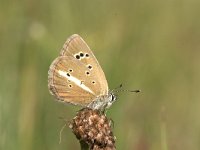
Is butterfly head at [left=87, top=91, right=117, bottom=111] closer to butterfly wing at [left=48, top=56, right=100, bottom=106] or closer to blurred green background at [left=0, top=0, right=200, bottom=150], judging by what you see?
butterfly wing at [left=48, top=56, right=100, bottom=106]

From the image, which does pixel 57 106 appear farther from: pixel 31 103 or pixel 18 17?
pixel 18 17

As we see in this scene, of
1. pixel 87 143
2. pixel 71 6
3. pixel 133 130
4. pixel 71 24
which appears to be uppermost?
pixel 71 6

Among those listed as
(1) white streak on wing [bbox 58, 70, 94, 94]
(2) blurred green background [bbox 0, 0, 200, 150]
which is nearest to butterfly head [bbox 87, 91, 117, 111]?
(1) white streak on wing [bbox 58, 70, 94, 94]

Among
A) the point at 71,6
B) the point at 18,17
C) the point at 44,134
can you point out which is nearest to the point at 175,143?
the point at 44,134

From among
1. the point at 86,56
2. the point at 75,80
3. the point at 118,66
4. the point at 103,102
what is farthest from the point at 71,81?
the point at 118,66

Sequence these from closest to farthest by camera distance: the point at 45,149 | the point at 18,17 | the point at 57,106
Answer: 1. the point at 45,149
2. the point at 57,106
3. the point at 18,17

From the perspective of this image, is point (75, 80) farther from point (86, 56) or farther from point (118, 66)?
point (118, 66)

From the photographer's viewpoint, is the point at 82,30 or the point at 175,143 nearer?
the point at 175,143
